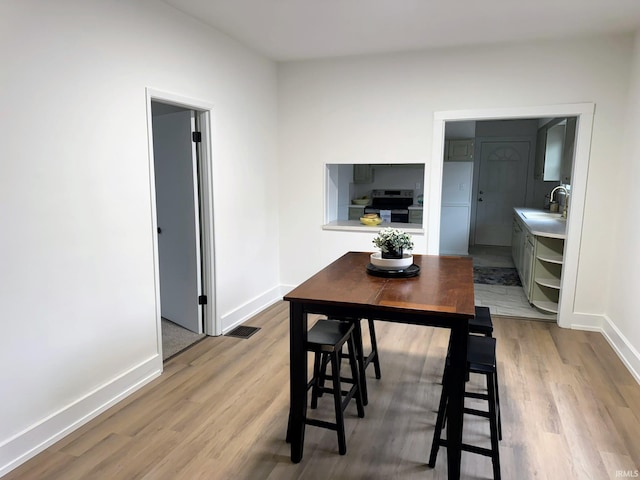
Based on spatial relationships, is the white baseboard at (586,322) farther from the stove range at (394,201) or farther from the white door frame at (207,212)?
the white door frame at (207,212)

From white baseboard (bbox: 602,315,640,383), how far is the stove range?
309 centimetres

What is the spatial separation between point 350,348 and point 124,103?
2080mm

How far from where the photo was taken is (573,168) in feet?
13.0

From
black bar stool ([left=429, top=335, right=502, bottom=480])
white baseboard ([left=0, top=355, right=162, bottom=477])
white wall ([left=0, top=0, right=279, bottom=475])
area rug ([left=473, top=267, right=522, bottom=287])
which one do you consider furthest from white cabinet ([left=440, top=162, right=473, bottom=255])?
white baseboard ([left=0, top=355, right=162, bottom=477])

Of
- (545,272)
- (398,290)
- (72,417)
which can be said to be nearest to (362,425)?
(398,290)

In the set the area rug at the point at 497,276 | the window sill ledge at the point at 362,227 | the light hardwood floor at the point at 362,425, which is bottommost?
the light hardwood floor at the point at 362,425

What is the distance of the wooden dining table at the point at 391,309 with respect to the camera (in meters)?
1.92

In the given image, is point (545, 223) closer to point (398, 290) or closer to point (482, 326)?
point (482, 326)

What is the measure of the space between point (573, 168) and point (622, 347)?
161 cm

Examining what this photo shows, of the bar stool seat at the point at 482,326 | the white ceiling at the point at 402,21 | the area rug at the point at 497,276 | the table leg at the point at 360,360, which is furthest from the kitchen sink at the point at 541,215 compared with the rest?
the table leg at the point at 360,360

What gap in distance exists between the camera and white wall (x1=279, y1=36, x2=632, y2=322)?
383cm

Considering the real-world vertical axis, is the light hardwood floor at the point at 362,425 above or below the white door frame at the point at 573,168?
below

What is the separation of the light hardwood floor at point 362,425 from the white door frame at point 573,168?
67 centimetres

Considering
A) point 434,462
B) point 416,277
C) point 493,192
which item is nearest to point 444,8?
point 416,277
